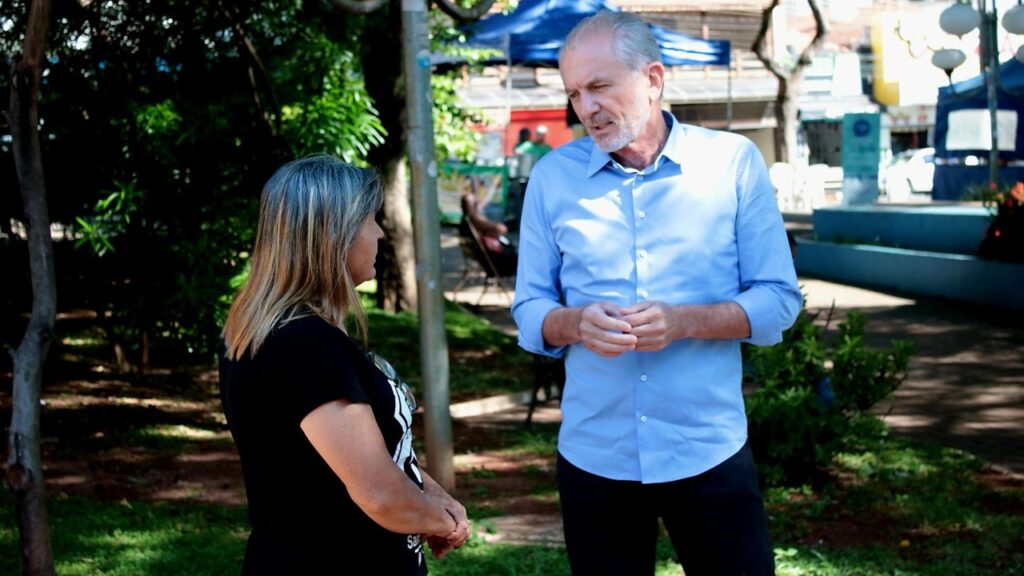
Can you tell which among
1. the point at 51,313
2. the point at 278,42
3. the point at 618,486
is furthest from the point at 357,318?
the point at 278,42

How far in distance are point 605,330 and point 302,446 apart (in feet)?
2.51

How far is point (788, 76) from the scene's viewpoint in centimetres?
2391

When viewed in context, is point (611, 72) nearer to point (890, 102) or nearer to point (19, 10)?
point (19, 10)

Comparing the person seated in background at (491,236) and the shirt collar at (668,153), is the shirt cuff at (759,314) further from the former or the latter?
the person seated in background at (491,236)

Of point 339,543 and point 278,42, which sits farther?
point 278,42

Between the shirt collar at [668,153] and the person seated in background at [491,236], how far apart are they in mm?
10311

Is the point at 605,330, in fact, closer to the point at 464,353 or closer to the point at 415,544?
the point at 415,544

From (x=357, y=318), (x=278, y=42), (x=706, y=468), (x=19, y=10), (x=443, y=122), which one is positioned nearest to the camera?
(x=357, y=318)

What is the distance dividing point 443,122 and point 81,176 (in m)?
5.44

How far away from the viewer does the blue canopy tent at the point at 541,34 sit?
14469mm

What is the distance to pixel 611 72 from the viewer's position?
2889 mm

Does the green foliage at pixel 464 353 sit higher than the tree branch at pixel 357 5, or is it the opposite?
the tree branch at pixel 357 5

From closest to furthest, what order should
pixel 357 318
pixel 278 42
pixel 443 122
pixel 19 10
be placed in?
pixel 357 318 < pixel 19 10 < pixel 278 42 < pixel 443 122

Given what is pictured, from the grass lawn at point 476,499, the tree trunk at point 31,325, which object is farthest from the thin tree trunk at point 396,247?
the tree trunk at point 31,325
